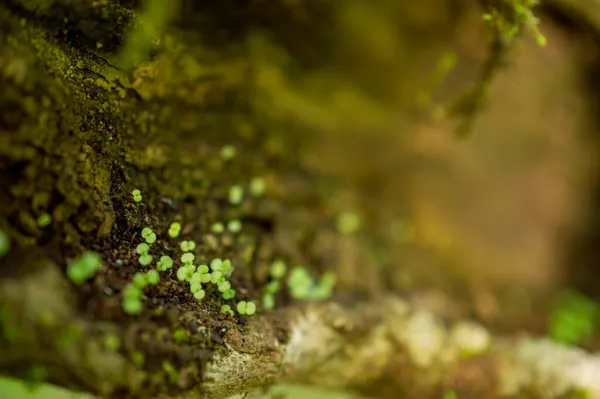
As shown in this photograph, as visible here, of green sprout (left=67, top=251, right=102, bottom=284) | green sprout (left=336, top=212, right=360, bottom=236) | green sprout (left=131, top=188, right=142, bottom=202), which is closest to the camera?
green sprout (left=67, top=251, right=102, bottom=284)

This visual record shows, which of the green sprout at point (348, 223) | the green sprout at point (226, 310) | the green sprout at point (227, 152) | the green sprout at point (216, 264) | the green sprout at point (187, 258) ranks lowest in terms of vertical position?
the green sprout at point (226, 310)

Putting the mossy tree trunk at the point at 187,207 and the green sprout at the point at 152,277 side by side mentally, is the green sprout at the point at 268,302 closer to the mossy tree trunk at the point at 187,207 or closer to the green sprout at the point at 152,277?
the mossy tree trunk at the point at 187,207

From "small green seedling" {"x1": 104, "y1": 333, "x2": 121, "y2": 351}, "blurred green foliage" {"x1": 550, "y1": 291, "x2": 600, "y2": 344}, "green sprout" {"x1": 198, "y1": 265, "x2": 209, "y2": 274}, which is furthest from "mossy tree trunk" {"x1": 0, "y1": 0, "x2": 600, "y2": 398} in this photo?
"blurred green foliage" {"x1": 550, "y1": 291, "x2": 600, "y2": 344}

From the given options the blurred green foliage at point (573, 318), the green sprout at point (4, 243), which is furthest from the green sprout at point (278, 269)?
the blurred green foliage at point (573, 318)

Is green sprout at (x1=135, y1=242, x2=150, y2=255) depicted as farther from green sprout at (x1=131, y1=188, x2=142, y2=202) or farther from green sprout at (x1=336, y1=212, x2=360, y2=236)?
green sprout at (x1=336, y1=212, x2=360, y2=236)

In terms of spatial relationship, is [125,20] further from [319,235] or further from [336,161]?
[336,161]

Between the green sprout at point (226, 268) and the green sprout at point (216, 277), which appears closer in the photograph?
the green sprout at point (216, 277)

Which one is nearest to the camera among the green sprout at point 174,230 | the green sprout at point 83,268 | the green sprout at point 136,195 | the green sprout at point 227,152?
the green sprout at point 83,268
